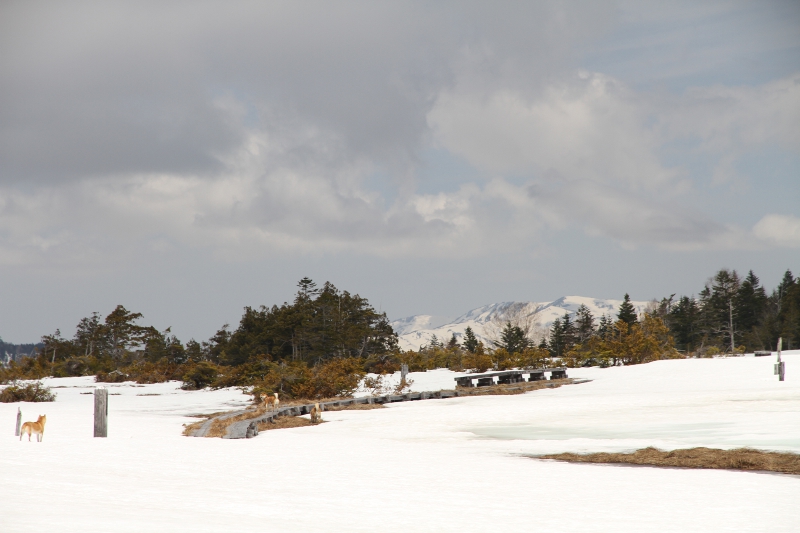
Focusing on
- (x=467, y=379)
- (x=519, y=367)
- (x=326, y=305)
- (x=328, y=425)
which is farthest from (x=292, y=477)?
(x=326, y=305)

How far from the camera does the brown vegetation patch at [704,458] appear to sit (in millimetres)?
10102

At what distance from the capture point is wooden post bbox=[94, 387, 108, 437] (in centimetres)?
1360

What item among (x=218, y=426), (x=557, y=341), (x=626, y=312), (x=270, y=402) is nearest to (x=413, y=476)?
(x=218, y=426)

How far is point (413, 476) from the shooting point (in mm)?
9555

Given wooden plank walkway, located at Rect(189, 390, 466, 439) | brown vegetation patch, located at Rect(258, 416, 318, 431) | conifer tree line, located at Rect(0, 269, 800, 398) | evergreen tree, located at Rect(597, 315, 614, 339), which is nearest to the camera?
wooden plank walkway, located at Rect(189, 390, 466, 439)

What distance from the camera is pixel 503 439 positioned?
14406mm

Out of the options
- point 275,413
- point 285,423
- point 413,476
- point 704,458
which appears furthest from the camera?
point 275,413

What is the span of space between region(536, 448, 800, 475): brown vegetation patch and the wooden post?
852 centimetres

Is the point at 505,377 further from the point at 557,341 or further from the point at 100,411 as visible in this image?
the point at 557,341

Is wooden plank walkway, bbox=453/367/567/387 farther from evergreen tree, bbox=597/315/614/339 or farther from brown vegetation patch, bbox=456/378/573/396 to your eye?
evergreen tree, bbox=597/315/614/339

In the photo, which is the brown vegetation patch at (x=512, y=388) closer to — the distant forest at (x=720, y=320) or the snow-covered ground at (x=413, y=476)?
the snow-covered ground at (x=413, y=476)

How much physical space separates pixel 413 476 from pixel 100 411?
7.51 m

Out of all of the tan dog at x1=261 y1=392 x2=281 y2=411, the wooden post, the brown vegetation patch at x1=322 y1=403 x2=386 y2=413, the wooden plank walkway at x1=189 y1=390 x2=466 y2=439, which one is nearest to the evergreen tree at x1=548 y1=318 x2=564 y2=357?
the wooden plank walkway at x1=189 y1=390 x2=466 y2=439

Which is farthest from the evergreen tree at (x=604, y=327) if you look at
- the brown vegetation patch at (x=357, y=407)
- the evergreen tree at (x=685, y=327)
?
the brown vegetation patch at (x=357, y=407)
